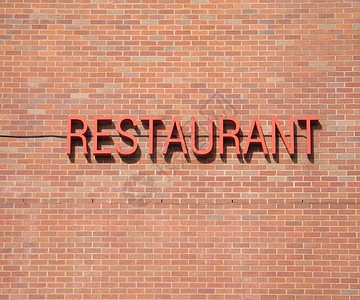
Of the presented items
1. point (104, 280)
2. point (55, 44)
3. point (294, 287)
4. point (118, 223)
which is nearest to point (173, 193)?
point (118, 223)

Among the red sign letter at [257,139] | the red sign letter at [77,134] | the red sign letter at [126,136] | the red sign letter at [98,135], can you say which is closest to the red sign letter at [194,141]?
the red sign letter at [257,139]

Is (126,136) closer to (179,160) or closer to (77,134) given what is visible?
(77,134)

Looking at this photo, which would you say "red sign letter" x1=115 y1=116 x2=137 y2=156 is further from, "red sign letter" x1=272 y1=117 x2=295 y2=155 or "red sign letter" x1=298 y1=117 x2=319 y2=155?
"red sign letter" x1=298 y1=117 x2=319 y2=155

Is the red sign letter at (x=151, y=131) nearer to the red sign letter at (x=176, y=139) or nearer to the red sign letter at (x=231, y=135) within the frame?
the red sign letter at (x=176, y=139)

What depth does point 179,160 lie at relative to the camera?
31.6ft

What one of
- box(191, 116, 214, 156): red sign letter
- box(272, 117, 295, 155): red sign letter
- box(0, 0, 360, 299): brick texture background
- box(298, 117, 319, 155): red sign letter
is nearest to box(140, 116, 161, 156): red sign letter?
box(0, 0, 360, 299): brick texture background

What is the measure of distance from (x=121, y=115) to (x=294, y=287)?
360 cm

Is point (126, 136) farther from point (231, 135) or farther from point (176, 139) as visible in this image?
point (231, 135)

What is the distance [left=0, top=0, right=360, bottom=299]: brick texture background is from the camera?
9.27 m

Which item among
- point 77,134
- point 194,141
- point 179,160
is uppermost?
point 77,134

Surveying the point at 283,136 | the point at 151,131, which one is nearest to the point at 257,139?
the point at 283,136

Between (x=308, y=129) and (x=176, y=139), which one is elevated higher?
(x=308, y=129)

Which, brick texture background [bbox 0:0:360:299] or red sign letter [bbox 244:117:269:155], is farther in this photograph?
red sign letter [bbox 244:117:269:155]

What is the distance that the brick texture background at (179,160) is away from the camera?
9.27 meters
